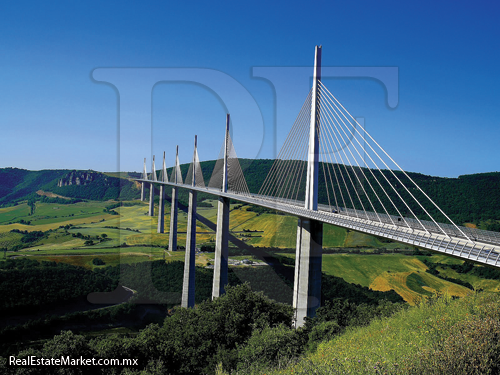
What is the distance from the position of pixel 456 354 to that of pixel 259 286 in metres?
29.2

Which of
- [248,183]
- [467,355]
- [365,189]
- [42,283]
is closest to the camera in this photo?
[467,355]

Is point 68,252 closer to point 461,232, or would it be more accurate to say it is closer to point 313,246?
point 313,246

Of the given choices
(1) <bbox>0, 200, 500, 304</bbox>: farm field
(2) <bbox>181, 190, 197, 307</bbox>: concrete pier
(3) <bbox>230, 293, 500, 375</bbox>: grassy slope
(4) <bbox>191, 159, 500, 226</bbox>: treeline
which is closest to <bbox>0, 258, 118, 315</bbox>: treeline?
(1) <bbox>0, 200, 500, 304</bbox>: farm field

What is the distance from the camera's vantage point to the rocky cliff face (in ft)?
266

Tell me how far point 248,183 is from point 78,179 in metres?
56.4

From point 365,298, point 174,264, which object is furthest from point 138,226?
point 365,298

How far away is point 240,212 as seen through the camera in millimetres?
52406

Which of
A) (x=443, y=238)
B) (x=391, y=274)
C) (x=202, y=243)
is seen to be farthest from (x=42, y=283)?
(x=391, y=274)

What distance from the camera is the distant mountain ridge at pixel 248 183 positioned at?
30.5 meters

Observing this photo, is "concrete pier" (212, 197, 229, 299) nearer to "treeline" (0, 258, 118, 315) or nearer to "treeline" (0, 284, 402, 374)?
"treeline" (0, 284, 402, 374)

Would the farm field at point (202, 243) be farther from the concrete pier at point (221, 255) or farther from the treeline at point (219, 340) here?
the treeline at point (219, 340)

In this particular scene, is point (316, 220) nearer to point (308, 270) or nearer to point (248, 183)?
point (308, 270)

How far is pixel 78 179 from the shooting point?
268 ft

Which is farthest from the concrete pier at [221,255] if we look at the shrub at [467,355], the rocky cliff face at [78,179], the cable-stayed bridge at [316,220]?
the rocky cliff face at [78,179]
